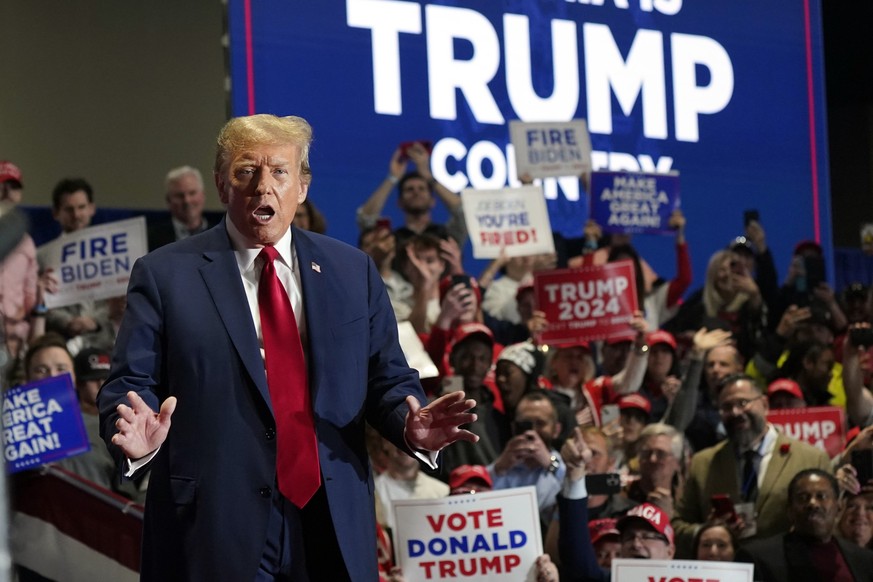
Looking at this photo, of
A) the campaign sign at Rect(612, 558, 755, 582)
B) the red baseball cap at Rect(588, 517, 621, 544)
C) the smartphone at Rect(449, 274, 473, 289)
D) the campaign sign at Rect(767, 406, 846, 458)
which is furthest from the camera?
the smartphone at Rect(449, 274, 473, 289)

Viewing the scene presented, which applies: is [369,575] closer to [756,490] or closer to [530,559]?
[530,559]

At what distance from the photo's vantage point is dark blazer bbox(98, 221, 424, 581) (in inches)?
85.9

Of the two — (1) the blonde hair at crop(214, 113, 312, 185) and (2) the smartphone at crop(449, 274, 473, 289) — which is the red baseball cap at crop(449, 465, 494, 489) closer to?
(2) the smartphone at crop(449, 274, 473, 289)

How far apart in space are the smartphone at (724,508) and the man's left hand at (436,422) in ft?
9.98

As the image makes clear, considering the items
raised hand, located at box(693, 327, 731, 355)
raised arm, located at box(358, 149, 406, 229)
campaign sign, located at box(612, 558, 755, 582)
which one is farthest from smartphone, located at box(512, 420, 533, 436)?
raised arm, located at box(358, 149, 406, 229)

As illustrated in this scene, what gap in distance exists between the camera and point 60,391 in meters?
4.98

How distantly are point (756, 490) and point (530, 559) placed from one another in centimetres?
124

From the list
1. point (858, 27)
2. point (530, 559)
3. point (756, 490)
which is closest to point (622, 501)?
point (756, 490)

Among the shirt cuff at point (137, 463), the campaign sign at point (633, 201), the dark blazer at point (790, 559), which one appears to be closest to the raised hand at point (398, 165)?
the campaign sign at point (633, 201)

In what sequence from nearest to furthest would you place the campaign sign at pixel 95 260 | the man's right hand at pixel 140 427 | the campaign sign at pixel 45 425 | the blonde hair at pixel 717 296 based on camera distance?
the man's right hand at pixel 140 427, the campaign sign at pixel 45 425, the campaign sign at pixel 95 260, the blonde hair at pixel 717 296

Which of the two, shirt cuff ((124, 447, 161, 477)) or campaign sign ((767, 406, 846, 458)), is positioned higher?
shirt cuff ((124, 447, 161, 477))

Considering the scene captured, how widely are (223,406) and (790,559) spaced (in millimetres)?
3206

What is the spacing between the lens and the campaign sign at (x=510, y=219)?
6.82 meters

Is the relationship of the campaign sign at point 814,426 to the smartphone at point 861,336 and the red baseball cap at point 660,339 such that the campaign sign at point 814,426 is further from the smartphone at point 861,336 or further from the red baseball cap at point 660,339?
the red baseball cap at point 660,339
